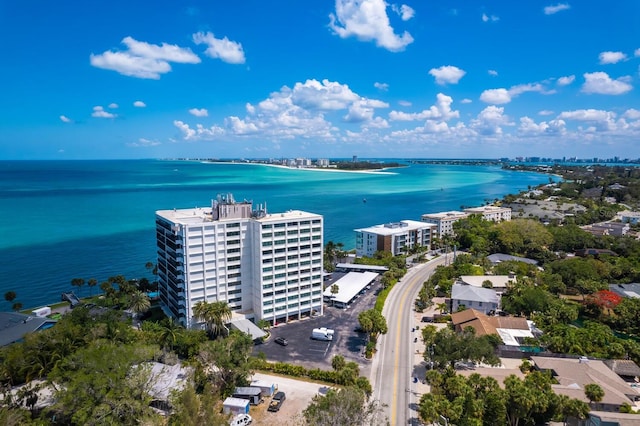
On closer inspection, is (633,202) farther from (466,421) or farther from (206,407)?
(206,407)

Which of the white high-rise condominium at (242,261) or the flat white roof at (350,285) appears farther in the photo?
the flat white roof at (350,285)

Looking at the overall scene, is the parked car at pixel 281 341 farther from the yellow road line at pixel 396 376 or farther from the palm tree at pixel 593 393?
the palm tree at pixel 593 393

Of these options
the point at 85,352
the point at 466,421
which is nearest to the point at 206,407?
the point at 85,352

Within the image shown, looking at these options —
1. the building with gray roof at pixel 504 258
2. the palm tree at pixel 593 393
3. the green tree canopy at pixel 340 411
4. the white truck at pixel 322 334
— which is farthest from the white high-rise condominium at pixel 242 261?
the building with gray roof at pixel 504 258

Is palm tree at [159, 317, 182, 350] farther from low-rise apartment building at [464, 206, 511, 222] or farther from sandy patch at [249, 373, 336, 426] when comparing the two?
low-rise apartment building at [464, 206, 511, 222]

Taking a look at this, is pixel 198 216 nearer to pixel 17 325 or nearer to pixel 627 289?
pixel 17 325
